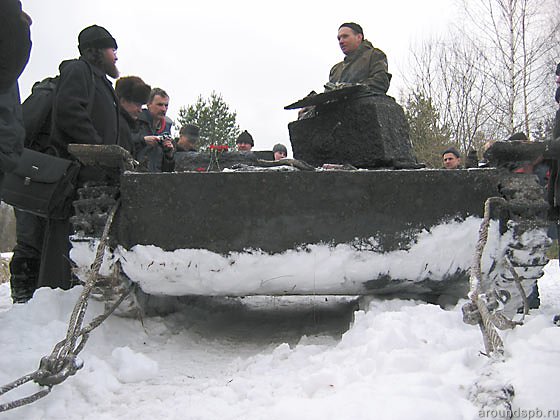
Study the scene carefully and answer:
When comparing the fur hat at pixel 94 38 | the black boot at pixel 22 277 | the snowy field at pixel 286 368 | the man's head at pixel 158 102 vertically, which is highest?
the fur hat at pixel 94 38

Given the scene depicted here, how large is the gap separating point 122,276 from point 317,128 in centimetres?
168

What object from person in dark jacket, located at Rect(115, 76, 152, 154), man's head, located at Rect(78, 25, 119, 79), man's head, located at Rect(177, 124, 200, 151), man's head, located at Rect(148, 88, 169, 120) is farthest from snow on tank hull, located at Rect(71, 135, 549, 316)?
man's head, located at Rect(177, 124, 200, 151)

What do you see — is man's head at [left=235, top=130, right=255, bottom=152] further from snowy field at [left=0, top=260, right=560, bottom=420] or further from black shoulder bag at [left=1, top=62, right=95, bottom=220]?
snowy field at [left=0, top=260, right=560, bottom=420]

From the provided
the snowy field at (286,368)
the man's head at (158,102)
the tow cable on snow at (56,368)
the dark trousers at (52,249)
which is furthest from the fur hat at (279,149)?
the tow cable on snow at (56,368)

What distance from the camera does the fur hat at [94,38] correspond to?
11.5ft

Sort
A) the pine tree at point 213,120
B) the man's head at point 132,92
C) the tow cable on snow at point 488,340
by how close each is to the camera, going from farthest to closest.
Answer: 1. the pine tree at point 213,120
2. the man's head at point 132,92
3. the tow cable on snow at point 488,340

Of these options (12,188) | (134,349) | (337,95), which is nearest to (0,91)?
(12,188)

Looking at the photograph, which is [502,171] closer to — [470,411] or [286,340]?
[286,340]

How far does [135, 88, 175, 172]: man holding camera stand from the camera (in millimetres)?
4137

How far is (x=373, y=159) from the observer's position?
3.51 meters

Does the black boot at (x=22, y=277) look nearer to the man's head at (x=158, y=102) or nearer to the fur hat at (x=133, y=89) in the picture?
the fur hat at (x=133, y=89)

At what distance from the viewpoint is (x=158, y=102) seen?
15.4 feet

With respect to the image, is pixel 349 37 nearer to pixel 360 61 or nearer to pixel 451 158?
pixel 360 61

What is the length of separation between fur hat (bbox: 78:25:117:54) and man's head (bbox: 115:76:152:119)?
507 millimetres
